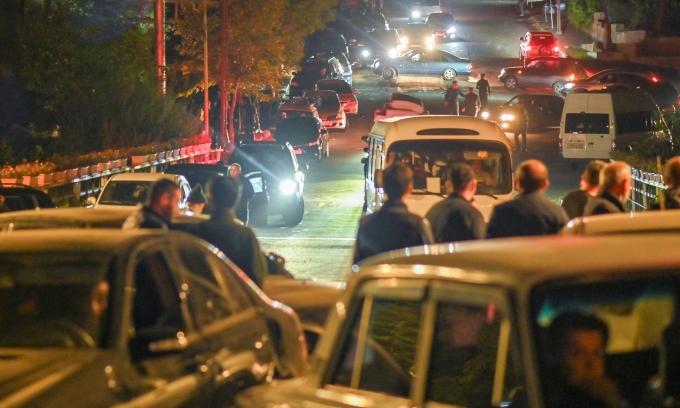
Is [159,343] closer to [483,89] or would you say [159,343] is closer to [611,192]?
[611,192]

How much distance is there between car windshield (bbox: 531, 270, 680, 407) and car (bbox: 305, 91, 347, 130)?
135 feet

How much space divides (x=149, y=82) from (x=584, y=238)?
1135 inches

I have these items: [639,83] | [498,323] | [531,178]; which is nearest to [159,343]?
[498,323]

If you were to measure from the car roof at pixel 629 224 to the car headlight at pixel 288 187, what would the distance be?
17.8 m

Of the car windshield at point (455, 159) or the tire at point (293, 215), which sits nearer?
the car windshield at point (455, 159)

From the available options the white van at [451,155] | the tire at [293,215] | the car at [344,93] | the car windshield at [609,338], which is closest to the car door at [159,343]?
the car windshield at [609,338]

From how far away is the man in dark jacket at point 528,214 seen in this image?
7883 millimetres

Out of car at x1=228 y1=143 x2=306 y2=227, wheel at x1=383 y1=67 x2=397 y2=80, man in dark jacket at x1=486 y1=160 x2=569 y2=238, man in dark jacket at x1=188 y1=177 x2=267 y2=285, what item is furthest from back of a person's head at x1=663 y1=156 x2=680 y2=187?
wheel at x1=383 y1=67 x2=397 y2=80

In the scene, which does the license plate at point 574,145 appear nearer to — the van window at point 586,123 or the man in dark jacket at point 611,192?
the van window at point 586,123

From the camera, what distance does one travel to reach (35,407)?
4.33 metres

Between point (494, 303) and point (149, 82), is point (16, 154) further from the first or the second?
point (494, 303)


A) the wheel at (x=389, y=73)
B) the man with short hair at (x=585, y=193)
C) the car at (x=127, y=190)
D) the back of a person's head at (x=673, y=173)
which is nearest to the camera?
the back of a person's head at (x=673, y=173)

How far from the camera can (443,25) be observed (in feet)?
232

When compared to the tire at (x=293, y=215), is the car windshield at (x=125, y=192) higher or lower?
higher
